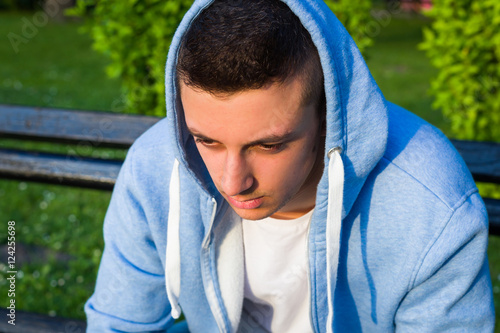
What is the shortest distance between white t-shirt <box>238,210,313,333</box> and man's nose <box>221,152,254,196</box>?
461 millimetres

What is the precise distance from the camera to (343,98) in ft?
5.66

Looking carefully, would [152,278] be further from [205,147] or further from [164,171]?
[205,147]

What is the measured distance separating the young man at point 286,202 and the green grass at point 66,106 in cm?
181

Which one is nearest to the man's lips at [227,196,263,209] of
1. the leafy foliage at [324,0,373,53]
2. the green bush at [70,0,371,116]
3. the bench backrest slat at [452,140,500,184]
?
the bench backrest slat at [452,140,500,184]

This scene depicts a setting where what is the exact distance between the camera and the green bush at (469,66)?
3.96m

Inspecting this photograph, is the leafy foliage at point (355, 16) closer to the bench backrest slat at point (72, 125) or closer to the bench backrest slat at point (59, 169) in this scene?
the bench backrest slat at point (72, 125)

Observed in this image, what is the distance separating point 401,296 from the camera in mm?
1951

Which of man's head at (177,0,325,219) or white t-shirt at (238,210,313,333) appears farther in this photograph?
white t-shirt at (238,210,313,333)

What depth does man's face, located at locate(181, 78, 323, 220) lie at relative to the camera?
5.27 ft

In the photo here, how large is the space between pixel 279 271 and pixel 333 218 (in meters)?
0.42

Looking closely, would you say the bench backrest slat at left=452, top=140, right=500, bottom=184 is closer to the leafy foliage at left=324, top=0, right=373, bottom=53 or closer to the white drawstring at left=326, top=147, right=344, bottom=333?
the white drawstring at left=326, top=147, right=344, bottom=333

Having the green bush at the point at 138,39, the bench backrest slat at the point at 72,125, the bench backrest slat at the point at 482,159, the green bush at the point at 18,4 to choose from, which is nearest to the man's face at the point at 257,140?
the bench backrest slat at the point at 482,159

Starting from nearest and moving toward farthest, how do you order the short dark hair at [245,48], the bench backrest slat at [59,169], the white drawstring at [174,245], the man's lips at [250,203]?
the short dark hair at [245,48], the man's lips at [250,203], the white drawstring at [174,245], the bench backrest slat at [59,169]

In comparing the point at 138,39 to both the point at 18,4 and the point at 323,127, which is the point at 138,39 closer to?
the point at 323,127
